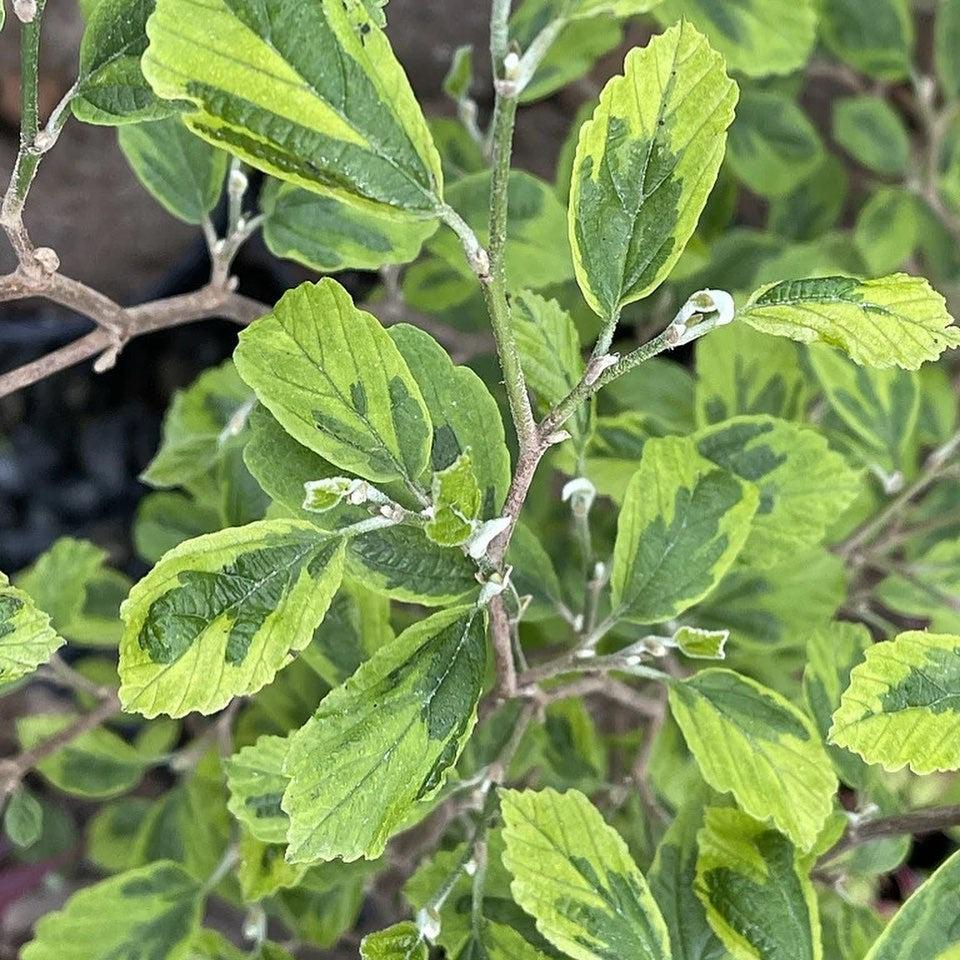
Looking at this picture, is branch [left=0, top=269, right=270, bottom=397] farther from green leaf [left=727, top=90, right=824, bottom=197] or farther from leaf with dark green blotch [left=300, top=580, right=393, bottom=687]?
green leaf [left=727, top=90, right=824, bottom=197]

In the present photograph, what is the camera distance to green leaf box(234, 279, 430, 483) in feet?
1.74

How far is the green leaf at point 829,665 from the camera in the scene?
2.47ft

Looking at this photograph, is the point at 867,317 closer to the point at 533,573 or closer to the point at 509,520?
the point at 509,520

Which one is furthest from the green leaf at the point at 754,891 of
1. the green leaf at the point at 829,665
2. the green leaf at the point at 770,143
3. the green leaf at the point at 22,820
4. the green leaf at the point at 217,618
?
the green leaf at the point at 770,143

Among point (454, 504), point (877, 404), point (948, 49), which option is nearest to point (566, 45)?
point (877, 404)

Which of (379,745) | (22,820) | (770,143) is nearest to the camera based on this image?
(379,745)

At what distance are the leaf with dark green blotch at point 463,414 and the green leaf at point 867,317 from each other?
18 centimetres

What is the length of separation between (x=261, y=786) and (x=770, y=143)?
3.00ft

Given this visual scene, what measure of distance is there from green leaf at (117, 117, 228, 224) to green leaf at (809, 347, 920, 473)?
0.55 metres

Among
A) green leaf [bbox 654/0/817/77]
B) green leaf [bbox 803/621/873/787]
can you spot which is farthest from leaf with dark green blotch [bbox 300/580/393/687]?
green leaf [bbox 654/0/817/77]

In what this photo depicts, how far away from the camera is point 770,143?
119 cm

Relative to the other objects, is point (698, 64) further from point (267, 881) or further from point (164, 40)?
point (267, 881)

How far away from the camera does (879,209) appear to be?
1.20 meters

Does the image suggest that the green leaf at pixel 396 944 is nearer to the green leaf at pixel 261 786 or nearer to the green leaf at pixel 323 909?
the green leaf at pixel 261 786
